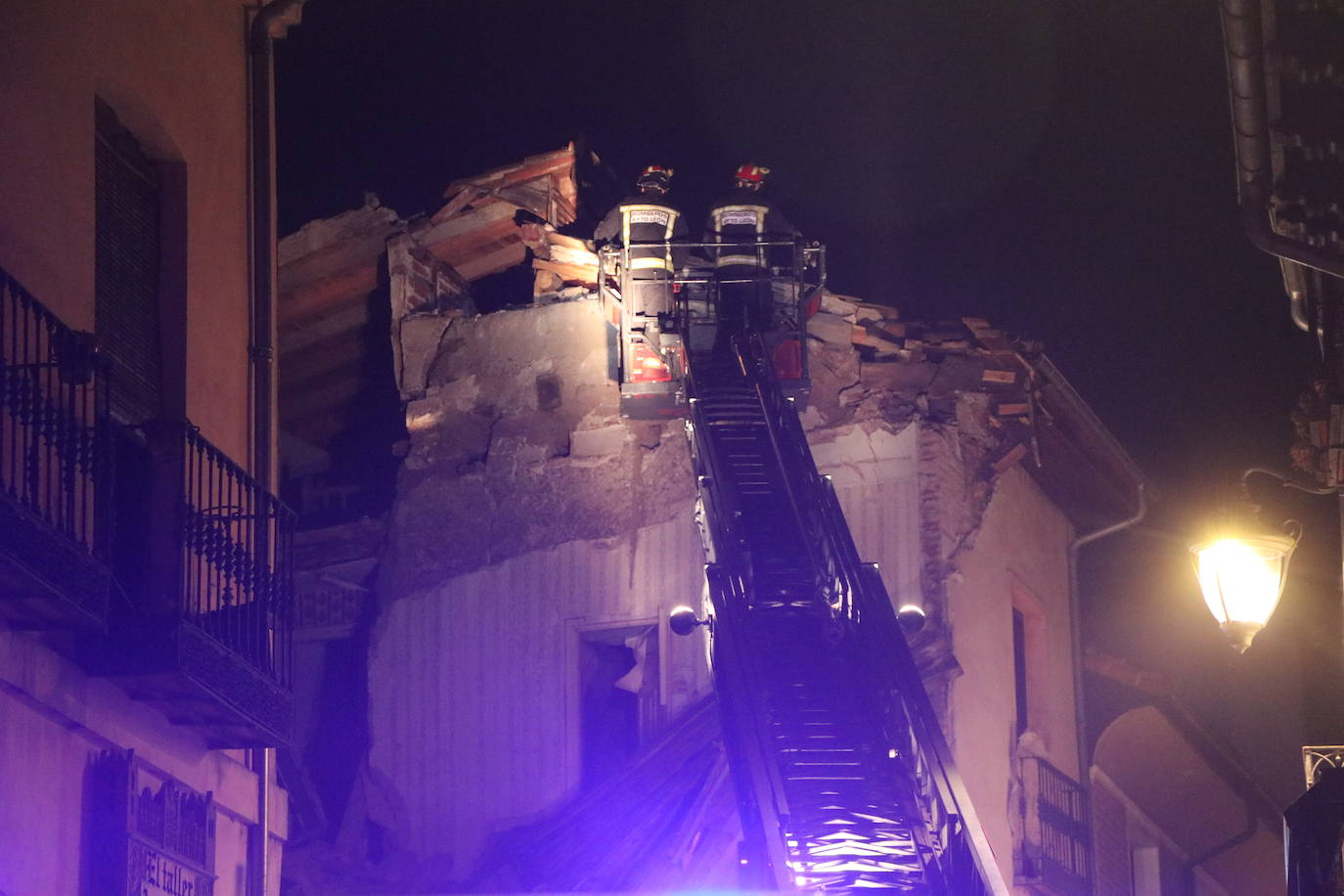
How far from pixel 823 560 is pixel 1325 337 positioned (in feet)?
21.2

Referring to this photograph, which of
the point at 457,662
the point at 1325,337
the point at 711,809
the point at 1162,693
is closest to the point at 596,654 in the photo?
the point at 457,662

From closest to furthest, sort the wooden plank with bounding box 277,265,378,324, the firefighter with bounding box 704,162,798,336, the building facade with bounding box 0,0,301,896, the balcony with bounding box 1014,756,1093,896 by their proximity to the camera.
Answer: the building facade with bounding box 0,0,301,896, the balcony with bounding box 1014,756,1093,896, the firefighter with bounding box 704,162,798,336, the wooden plank with bounding box 277,265,378,324

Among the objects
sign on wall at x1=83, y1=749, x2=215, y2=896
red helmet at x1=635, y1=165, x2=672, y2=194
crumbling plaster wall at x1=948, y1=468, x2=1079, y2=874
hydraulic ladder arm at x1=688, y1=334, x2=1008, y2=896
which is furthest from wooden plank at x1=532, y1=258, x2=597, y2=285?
sign on wall at x1=83, y1=749, x2=215, y2=896

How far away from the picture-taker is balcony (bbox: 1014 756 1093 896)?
20.7m

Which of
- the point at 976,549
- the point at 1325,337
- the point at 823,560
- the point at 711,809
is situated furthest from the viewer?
the point at 976,549

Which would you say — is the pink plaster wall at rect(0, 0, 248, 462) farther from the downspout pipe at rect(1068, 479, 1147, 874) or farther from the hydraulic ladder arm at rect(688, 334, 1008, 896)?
the downspout pipe at rect(1068, 479, 1147, 874)

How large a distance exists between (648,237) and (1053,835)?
28.5ft

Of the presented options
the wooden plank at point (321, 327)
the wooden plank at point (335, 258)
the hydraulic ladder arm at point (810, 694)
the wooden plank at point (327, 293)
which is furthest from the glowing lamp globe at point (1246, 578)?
the wooden plank at point (321, 327)

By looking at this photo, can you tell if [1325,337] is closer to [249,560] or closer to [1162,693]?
[249,560]

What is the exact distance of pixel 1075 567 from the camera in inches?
998

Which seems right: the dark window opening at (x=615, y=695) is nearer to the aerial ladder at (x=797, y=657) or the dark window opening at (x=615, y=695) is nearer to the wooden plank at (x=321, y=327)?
the aerial ladder at (x=797, y=657)

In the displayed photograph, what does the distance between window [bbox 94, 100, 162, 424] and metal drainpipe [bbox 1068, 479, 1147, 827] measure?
14.8 metres

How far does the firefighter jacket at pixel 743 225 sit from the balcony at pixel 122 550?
10876mm

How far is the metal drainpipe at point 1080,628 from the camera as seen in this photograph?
2391cm
